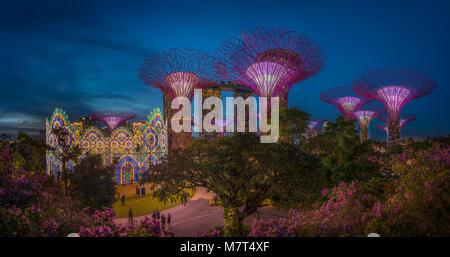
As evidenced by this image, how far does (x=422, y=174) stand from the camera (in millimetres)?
5648

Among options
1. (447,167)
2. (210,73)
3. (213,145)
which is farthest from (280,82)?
(447,167)

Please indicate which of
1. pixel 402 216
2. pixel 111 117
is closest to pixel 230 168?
pixel 402 216

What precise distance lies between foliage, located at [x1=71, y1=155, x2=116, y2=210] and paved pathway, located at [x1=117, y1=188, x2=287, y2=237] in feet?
7.16

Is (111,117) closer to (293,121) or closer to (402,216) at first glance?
(293,121)

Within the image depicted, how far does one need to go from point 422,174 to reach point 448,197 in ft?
2.62

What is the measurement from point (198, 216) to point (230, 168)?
6774 millimetres

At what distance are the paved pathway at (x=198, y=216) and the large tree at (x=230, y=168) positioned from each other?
3.44 meters

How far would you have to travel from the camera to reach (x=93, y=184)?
977 cm

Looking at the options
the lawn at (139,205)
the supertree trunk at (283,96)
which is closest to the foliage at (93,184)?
the lawn at (139,205)

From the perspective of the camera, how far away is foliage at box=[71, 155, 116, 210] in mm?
9508

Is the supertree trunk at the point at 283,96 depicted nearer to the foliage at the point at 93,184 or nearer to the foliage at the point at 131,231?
the foliage at the point at 93,184

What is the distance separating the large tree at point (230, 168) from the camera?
294 inches
